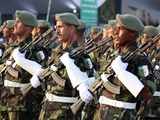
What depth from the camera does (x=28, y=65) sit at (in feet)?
26.5

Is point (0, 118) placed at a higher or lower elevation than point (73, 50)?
→ lower

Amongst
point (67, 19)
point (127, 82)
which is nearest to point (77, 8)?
point (67, 19)

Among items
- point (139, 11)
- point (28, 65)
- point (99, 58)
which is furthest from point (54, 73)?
point (139, 11)

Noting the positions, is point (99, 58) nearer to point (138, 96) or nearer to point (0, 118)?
point (0, 118)

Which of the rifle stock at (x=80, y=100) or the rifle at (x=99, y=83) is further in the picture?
the rifle stock at (x=80, y=100)

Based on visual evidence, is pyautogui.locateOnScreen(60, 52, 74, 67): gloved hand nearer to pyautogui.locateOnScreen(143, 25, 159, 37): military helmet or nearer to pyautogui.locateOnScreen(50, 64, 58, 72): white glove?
pyautogui.locateOnScreen(50, 64, 58, 72): white glove

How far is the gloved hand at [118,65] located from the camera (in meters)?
6.35

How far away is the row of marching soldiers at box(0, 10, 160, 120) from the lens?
21.0ft

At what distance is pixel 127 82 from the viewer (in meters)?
6.29

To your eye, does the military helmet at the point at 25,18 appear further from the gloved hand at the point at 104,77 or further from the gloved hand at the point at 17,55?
the gloved hand at the point at 104,77

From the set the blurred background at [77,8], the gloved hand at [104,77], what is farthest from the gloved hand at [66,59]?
the blurred background at [77,8]

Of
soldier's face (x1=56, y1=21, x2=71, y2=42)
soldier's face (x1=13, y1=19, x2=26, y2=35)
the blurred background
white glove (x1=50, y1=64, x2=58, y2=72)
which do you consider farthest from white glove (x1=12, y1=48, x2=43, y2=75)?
the blurred background

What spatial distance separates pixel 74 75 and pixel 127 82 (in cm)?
93

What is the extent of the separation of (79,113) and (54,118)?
302mm
